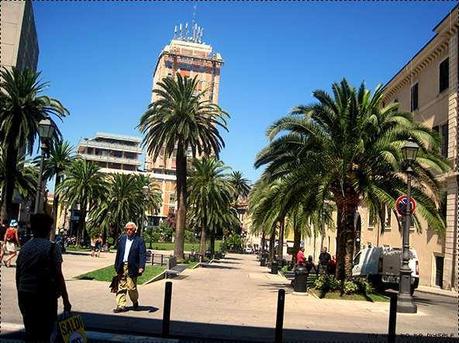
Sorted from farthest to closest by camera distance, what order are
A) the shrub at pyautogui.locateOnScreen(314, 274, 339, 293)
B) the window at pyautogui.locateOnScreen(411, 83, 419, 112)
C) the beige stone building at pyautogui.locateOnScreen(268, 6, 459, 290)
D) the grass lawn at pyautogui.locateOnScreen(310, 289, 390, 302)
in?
the window at pyautogui.locateOnScreen(411, 83, 419, 112)
the beige stone building at pyautogui.locateOnScreen(268, 6, 459, 290)
the shrub at pyautogui.locateOnScreen(314, 274, 339, 293)
the grass lawn at pyautogui.locateOnScreen(310, 289, 390, 302)

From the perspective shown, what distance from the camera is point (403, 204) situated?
16.4m

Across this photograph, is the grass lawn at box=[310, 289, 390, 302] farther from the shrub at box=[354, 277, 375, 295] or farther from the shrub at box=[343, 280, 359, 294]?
the shrub at box=[354, 277, 375, 295]

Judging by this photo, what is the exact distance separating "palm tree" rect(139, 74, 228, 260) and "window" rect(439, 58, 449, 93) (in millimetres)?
14156

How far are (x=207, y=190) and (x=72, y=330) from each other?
41.6m

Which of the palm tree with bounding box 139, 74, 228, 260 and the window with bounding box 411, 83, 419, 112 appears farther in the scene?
the window with bounding box 411, 83, 419, 112

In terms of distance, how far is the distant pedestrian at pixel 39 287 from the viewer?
545 cm

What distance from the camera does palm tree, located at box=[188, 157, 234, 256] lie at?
47.1 meters

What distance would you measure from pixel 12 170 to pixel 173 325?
2598 centimetres

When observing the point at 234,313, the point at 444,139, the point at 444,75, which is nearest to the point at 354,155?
the point at 234,313

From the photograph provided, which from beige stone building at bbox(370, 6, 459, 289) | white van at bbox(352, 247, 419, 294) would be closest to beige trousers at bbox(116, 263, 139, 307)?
Result: white van at bbox(352, 247, 419, 294)

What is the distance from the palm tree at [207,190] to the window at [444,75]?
2080 centimetres

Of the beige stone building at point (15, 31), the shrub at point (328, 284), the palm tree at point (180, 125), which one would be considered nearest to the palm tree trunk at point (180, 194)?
the palm tree at point (180, 125)

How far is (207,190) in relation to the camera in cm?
4697

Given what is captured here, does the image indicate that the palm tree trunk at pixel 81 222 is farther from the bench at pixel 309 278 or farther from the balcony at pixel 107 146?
the balcony at pixel 107 146
